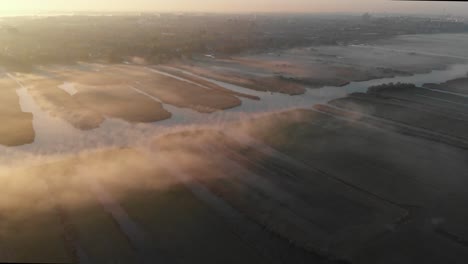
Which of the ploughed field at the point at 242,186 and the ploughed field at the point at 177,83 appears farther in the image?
the ploughed field at the point at 177,83

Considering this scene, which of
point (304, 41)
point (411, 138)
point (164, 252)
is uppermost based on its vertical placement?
point (304, 41)

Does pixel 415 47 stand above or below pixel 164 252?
above

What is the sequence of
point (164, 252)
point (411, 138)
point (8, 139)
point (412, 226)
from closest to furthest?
point (164, 252) < point (412, 226) < point (8, 139) < point (411, 138)

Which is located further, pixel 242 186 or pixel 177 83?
pixel 177 83

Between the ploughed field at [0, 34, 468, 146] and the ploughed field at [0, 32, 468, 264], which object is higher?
the ploughed field at [0, 34, 468, 146]

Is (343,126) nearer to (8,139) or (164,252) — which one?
(164,252)

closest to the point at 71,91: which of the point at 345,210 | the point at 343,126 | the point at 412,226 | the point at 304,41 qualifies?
the point at 343,126

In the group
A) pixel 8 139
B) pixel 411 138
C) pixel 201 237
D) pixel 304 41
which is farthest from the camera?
pixel 304 41

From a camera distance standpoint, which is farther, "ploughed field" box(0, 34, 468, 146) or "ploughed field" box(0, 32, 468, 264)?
"ploughed field" box(0, 34, 468, 146)

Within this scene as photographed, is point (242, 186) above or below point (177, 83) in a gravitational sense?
below

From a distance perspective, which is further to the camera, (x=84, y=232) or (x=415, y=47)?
(x=415, y=47)

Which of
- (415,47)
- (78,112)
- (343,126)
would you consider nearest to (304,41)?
(415,47)
